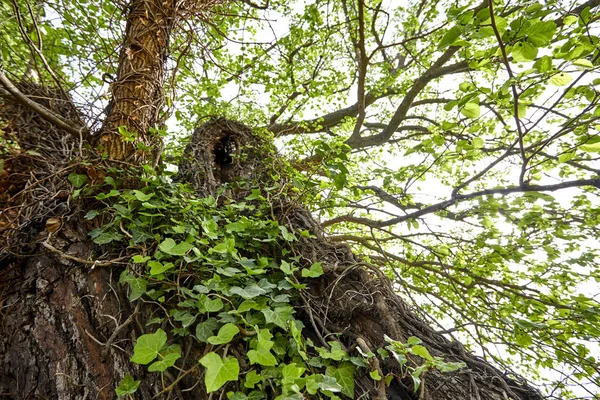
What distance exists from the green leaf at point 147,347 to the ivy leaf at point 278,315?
0.40 meters

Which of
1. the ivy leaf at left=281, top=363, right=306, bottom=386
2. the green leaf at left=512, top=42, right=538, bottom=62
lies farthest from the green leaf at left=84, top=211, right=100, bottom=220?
the green leaf at left=512, top=42, right=538, bottom=62

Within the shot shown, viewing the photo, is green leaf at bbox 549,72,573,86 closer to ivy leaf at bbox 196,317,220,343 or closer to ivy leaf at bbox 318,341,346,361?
ivy leaf at bbox 318,341,346,361

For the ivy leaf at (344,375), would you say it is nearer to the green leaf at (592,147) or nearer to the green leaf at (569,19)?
the green leaf at (592,147)

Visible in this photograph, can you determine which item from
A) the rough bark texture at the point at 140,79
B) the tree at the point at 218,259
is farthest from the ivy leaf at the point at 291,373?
the rough bark texture at the point at 140,79

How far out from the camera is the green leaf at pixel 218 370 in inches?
33.5

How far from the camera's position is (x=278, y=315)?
3.80 ft

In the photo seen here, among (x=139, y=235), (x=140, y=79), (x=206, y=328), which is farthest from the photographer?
(x=140, y=79)

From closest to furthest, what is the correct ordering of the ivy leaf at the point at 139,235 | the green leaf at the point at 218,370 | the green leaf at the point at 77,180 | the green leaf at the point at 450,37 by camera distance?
the green leaf at the point at 218,370 < the green leaf at the point at 450,37 < the ivy leaf at the point at 139,235 < the green leaf at the point at 77,180

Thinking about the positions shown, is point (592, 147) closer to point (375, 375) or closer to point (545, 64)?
point (545, 64)

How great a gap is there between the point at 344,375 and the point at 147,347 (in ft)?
2.56

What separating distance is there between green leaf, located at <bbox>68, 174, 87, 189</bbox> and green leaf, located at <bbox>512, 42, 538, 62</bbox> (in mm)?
2190

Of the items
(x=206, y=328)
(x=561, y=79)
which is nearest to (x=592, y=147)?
(x=561, y=79)

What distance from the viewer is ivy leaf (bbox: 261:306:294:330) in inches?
44.3

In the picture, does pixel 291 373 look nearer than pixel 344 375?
Yes
